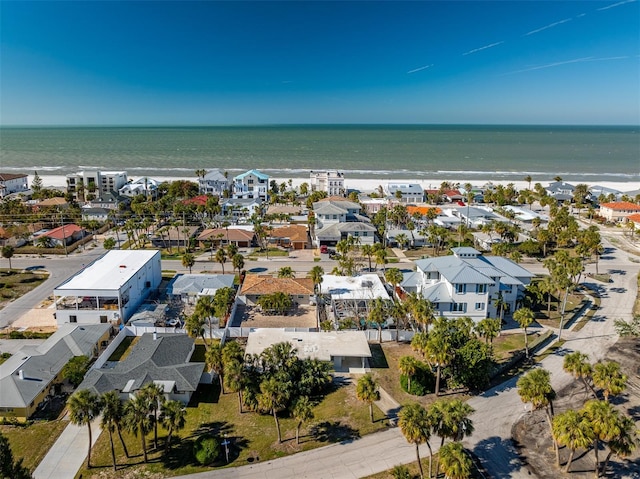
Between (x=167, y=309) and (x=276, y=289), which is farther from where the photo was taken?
(x=276, y=289)

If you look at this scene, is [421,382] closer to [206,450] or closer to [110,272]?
[206,450]

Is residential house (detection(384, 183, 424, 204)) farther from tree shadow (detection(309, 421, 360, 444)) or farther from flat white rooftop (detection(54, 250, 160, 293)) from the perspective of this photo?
tree shadow (detection(309, 421, 360, 444))

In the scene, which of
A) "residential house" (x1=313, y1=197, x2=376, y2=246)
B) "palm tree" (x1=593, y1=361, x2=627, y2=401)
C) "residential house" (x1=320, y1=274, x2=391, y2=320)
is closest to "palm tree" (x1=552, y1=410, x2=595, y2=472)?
"palm tree" (x1=593, y1=361, x2=627, y2=401)

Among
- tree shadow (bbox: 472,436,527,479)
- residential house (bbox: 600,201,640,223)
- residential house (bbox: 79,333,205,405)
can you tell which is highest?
residential house (bbox: 600,201,640,223)

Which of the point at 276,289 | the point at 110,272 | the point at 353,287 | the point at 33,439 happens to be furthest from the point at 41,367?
the point at 353,287

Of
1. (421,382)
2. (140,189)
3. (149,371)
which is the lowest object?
(421,382)

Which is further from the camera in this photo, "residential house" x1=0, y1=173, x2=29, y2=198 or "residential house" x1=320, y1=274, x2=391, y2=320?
"residential house" x1=0, y1=173, x2=29, y2=198
